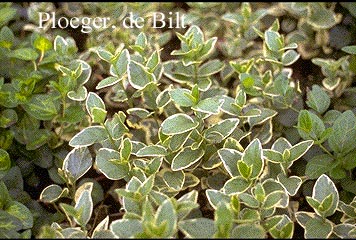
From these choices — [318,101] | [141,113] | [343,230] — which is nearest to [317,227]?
[343,230]

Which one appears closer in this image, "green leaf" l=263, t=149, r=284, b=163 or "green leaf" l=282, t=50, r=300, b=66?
"green leaf" l=263, t=149, r=284, b=163

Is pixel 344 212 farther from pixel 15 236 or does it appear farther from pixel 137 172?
pixel 15 236

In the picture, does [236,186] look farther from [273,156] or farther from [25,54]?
[25,54]

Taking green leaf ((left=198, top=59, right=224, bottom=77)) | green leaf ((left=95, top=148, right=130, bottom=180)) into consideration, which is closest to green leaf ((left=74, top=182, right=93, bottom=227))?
green leaf ((left=95, top=148, right=130, bottom=180))

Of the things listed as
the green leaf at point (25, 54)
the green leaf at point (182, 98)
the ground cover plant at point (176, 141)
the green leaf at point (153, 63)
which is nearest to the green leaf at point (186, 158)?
the ground cover plant at point (176, 141)

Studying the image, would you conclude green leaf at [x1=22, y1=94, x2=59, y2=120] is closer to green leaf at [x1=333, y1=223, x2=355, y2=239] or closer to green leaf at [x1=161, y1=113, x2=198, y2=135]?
green leaf at [x1=161, y1=113, x2=198, y2=135]
